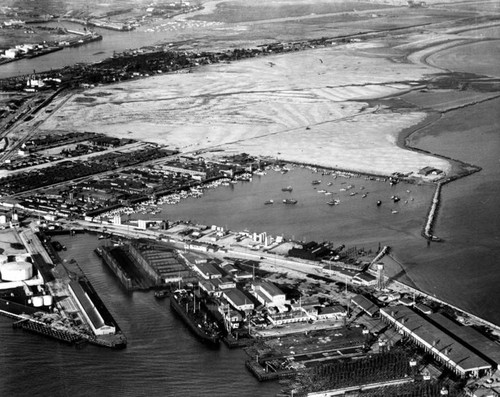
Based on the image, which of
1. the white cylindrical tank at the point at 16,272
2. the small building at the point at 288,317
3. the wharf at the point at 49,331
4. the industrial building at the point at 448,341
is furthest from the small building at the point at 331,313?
the white cylindrical tank at the point at 16,272

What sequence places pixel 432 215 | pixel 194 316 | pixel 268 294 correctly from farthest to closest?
pixel 432 215, pixel 268 294, pixel 194 316

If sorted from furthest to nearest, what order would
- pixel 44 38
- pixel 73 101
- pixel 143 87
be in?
pixel 44 38
pixel 143 87
pixel 73 101

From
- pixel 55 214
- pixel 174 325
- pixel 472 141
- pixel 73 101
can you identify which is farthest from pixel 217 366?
pixel 73 101

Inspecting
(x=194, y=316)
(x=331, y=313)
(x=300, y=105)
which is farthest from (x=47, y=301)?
(x=300, y=105)

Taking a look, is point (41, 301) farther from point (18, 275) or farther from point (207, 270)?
point (207, 270)

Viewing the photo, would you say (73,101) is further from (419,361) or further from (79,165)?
(419,361)

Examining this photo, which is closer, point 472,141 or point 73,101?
point 472,141
